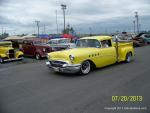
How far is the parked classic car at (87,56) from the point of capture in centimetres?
899

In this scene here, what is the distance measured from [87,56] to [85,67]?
0.49m

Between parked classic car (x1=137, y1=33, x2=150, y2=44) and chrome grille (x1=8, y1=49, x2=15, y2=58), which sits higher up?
parked classic car (x1=137, y1=33, x2=150, y2=44)

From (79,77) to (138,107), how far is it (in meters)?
3.80

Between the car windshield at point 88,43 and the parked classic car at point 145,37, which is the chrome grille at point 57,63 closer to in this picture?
the car windshield at point 88,43

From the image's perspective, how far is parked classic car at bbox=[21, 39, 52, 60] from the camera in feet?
61.0

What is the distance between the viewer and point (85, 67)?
371 inches

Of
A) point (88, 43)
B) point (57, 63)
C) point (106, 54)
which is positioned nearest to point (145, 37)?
point (106, 54)

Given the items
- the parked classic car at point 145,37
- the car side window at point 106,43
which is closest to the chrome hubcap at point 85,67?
the car side window at point 106,43

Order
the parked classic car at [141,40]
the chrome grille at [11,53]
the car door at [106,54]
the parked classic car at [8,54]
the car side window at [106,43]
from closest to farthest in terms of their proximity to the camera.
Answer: the car door at [106,54], the car side window at [106,43], the parked classic car at [8,54], the chrome grille at [11,53], the parked classic car at [141,40]

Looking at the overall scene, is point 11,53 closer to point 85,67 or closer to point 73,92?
point 85,67

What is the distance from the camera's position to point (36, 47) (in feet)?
62.4

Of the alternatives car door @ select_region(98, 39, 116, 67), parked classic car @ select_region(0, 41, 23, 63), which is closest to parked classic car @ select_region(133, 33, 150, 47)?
parked classic car @ select_region(0, 41, 23, 63)

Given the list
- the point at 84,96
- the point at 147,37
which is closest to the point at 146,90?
the point at 84,96

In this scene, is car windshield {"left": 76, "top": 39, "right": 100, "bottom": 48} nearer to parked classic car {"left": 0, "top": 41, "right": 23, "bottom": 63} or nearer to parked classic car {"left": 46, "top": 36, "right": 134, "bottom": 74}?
parked classic car {"left": 46, "top": 36, "right": 134, "bottom": 74}
